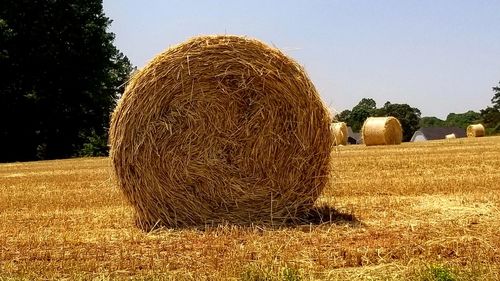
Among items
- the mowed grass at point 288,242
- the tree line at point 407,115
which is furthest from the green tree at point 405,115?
the mowed grass at point 288,242

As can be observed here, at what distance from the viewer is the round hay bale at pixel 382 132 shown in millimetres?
23750

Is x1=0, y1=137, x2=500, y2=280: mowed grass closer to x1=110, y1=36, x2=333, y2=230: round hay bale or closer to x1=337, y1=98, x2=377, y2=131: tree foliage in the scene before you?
x1=110, y1=36, x2=333, y2=230: round hay bale

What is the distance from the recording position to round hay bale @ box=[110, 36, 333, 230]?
6383mm

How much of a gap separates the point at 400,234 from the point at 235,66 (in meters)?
2.25

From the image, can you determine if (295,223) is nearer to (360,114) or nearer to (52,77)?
(52,77)

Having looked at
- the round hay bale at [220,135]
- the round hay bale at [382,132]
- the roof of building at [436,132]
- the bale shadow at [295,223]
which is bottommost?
the roof of building at [436,132]

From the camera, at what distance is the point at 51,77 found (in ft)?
89.4

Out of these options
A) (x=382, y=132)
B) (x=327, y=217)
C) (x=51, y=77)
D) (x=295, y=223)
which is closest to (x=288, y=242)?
(x=295, y=223)

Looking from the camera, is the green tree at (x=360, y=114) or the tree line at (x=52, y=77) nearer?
the tree line at (x=52, y=77)

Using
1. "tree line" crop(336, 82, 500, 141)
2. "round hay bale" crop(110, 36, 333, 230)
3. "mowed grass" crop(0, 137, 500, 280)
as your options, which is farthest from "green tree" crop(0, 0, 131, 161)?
"tree line" crop(336, 82, 500, 141)

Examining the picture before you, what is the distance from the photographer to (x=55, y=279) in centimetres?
399

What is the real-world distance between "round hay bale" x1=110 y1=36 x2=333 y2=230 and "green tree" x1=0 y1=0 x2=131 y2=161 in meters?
20.4

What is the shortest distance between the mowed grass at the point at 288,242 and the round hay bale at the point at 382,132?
1534 centimetres

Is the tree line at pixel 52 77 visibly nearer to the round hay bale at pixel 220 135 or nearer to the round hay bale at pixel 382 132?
the round hay bale at pixel 382 132
